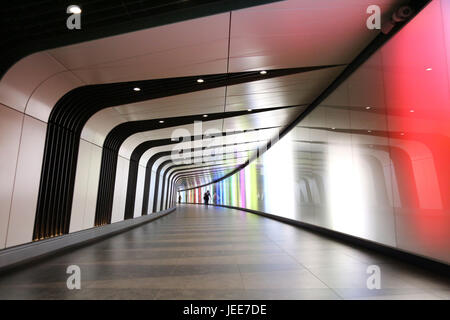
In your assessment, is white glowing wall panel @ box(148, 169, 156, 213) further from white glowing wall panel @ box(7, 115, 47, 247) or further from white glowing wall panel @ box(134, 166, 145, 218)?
white glowing wall panel @ box(7, 115, 47, 247)

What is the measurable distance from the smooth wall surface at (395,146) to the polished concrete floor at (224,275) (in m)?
0.75

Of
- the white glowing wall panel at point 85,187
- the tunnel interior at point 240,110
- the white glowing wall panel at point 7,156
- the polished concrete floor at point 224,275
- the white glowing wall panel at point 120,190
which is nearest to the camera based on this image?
the polished concrete floor at point 224,275

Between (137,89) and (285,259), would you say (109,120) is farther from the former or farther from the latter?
(285,259)

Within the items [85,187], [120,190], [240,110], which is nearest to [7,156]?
Result: [85,187]

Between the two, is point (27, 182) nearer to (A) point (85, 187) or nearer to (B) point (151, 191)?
(A) point (85, 187)

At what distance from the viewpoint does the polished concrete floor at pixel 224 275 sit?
3.41 m

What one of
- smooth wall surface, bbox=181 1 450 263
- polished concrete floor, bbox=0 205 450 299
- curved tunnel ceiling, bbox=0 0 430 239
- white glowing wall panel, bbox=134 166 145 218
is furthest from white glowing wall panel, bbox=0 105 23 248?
white glowing wall panel, bbox=134 166 145 218

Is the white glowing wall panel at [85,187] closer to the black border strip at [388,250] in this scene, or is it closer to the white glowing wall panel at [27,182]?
the white glowing wall panel at [27,182]

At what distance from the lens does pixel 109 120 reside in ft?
28.4

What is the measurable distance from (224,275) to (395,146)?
3804mm

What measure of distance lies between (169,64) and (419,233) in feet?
17.7

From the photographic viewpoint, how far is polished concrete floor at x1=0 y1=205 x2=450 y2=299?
3.41 metres

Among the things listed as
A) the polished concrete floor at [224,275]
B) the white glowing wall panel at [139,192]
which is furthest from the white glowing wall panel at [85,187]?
the white glowing wall panel at [139,192]

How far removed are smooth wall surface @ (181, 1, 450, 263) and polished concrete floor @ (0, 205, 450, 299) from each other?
751 millimetres
